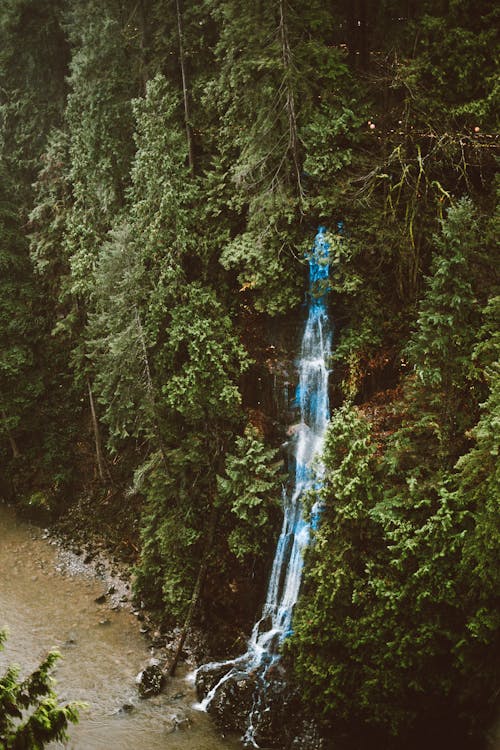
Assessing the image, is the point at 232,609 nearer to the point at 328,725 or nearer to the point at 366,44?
the point at 328,725

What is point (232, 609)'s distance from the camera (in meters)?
14.1

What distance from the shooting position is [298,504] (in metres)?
13.4

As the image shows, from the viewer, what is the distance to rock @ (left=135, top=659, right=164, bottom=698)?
1310 cm

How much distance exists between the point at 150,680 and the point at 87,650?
207cm

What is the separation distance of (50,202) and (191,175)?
560 cm

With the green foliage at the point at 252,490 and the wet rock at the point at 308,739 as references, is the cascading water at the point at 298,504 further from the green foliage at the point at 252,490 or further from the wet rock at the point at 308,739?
the wet rock at the point at 308,739

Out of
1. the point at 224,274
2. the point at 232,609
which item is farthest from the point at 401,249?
the point at 232,609

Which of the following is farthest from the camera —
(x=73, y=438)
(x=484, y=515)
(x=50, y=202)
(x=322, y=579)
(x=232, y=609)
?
(x=73, y=438)

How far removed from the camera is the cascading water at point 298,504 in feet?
42.9

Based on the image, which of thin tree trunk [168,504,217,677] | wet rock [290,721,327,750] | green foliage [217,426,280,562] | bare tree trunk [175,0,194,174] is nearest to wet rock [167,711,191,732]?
thin tree trunk [168,504,217,677]

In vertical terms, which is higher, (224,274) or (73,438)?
(224,274)

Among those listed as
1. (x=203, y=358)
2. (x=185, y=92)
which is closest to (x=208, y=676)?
(x=203, y=358)

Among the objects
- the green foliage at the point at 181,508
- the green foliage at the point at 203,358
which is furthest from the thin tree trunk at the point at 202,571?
the green foliage at the point at 203,358

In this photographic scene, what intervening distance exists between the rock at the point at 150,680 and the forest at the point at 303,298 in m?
1.49
